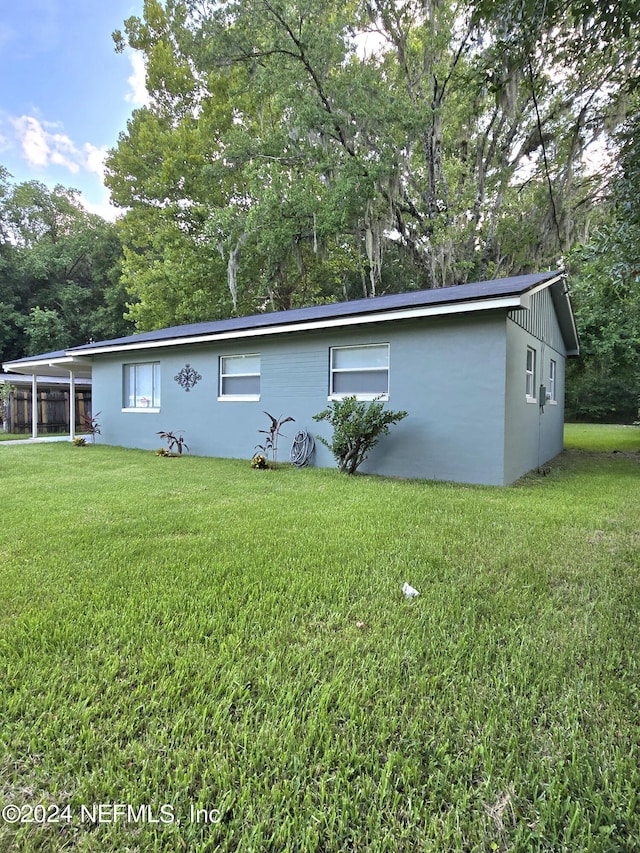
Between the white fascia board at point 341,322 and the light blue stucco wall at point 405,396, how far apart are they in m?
0.25

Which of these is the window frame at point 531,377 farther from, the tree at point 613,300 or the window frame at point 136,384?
the window frame at point 136,384

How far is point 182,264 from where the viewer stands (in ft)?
57.8

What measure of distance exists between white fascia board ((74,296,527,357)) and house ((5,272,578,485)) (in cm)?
2

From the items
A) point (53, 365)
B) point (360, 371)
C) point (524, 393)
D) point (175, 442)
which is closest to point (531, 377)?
point (524, 393)

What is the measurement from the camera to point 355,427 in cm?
688

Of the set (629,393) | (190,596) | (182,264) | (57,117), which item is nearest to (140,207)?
(182,264)

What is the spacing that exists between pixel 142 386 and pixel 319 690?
10906 millimetres

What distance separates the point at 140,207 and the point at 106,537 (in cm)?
2000

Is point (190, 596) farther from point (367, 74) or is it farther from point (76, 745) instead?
point (367, 74)

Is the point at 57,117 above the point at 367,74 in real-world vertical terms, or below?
above

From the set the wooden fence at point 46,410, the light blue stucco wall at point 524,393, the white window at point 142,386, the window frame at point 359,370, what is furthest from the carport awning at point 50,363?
the light blue stucco wall at point 524,393

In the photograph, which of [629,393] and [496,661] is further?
[629,393]

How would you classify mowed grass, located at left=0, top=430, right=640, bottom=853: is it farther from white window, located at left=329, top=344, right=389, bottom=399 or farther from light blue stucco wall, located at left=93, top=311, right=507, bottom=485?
white window, located at left=329, top=344, right=389, bottom=399

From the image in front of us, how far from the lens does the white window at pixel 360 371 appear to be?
7.58 m
